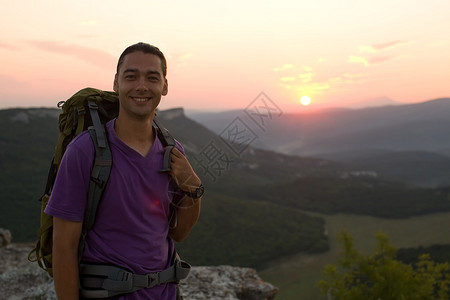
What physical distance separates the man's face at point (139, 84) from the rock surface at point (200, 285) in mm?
5014

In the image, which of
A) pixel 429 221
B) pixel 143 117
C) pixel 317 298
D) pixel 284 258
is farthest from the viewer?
pixel 429 221

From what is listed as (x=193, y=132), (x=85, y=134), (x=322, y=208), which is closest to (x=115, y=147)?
(x=85, y=134)

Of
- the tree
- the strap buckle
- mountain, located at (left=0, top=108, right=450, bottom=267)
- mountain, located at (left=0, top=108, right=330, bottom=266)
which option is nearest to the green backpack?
the strap buckle

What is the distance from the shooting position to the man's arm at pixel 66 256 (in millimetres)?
2432

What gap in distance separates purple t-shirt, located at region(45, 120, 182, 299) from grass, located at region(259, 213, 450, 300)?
34.4 meters

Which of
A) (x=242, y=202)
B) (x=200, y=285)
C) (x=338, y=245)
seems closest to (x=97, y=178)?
(x=200, y=285)

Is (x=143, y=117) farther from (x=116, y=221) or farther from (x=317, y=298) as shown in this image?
(x=317, y=298)

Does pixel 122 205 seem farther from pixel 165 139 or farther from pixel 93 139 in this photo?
pixel 165 139

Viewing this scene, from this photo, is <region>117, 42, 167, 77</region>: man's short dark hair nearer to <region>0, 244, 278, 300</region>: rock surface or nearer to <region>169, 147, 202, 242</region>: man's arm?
<region>169, 147, 202, 242</region>: man's arm

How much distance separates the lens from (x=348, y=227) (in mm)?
62781

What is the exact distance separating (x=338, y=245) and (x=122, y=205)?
55416 mm

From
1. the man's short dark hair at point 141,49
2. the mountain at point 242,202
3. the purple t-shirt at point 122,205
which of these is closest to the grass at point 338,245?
the mountain at point 242,202

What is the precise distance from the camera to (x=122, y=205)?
2574 millimetres

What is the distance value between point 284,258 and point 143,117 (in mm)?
48128
